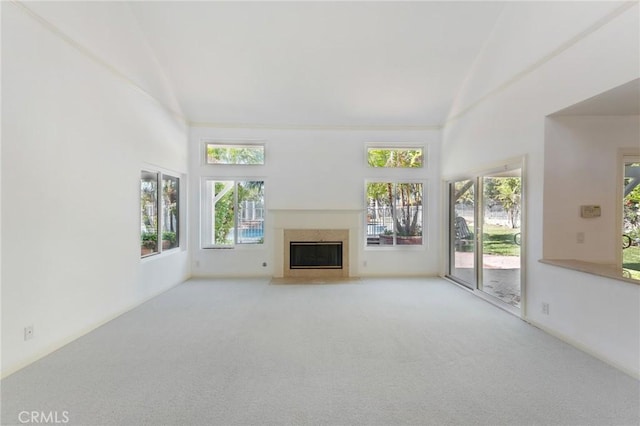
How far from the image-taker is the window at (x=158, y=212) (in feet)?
15.2

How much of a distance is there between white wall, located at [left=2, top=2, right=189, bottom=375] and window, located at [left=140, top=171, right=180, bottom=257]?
0.87 feet

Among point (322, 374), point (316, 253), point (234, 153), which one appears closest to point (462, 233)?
point (316, 253)

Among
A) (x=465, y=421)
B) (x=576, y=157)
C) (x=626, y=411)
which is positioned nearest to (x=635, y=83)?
(x=576, y=157)

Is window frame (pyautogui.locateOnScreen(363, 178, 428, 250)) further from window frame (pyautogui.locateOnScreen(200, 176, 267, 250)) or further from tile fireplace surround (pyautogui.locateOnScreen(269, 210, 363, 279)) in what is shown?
window frame (pyautogui.locateOnScreen(200, 176, 267, 250))

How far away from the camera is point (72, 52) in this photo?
10.4ft

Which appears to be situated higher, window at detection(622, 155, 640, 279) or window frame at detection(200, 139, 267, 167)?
window frame at detection(200, 139, 267, 167)

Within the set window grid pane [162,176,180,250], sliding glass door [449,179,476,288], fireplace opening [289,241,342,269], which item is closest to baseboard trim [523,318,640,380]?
sliding glass door [449,179,476,288]

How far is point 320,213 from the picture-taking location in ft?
20.1

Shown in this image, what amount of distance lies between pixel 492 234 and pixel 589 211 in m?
1.28

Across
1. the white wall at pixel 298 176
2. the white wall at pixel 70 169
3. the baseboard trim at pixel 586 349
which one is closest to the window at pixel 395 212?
the white wall at pixel 298 176

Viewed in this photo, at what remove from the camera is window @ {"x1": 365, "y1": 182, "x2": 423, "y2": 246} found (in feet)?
20.7

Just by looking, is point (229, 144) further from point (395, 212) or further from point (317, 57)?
point (395, 212)

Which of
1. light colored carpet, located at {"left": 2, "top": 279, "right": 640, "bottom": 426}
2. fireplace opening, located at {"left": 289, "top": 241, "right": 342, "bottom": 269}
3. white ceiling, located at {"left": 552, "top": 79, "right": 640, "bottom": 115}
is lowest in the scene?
light colored carpet, located at {"left": 2, "top": 279, "right": 640, "bottom": 426}

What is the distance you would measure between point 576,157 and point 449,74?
7.67 feet
